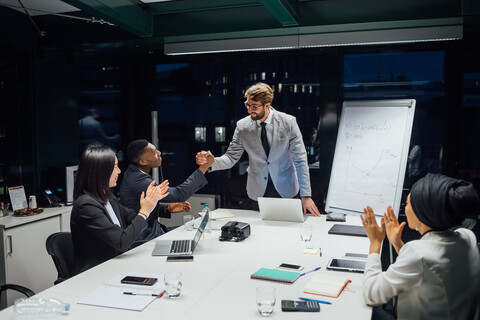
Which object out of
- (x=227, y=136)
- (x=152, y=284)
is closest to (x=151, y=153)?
(x=152, y=284)

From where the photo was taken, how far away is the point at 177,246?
2.63 m

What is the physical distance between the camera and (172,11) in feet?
14.6

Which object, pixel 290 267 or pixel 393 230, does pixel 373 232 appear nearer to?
pixel 393 230

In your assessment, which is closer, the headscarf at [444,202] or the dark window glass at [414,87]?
the headscarf at [444,202]

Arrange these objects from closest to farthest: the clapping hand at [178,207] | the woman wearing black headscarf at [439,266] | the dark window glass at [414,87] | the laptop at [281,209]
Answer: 1. the woman wearing black headscarf at [439,266]
2. the laptop at [281,209]
3. the clapping hand at [178,207]
4. the dark window glass at [414,87]

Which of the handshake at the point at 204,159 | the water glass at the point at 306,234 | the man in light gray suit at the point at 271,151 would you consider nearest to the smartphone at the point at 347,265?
the water glass at the point at 306,234

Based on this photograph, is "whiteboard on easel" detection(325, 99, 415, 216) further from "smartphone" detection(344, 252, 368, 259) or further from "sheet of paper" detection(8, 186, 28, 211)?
"sheet of paper" detection(8, 186, 28, 211)

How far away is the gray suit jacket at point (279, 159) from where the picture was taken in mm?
3781

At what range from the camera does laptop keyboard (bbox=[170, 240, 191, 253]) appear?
2539 mm

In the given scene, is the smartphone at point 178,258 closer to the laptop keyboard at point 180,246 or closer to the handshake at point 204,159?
the laptop keyboard at point 180,246

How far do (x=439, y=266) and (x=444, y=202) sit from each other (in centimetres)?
23

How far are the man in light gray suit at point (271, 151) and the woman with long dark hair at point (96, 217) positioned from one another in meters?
1.22

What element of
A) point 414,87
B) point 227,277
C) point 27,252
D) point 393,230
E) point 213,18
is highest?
point 213,18

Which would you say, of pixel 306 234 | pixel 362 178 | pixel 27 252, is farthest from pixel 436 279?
pixel 27 252
